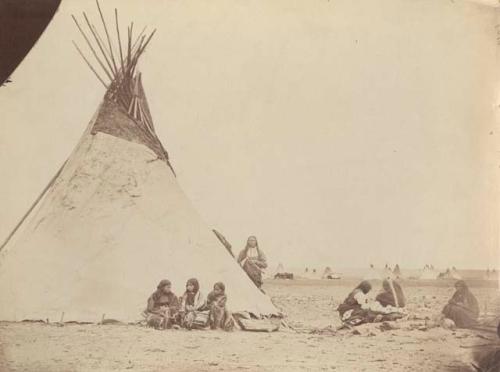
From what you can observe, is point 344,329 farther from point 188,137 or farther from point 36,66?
point 36,66

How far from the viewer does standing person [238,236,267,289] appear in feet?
Answer: 9.01

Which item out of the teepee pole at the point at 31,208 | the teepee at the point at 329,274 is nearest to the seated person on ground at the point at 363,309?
the teepee at the point at 329,274

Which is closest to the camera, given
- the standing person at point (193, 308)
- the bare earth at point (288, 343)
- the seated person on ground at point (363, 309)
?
the bare earth at point (288, 343)

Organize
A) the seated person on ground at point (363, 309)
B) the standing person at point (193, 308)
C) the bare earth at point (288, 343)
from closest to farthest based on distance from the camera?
the bare earth at point (288, 343), the standing person at point (193, 308), the seated person on ground at point (363, 309)

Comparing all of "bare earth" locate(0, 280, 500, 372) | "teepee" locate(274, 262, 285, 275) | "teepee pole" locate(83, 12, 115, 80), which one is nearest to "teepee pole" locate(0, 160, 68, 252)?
"bare earth" locate(0, 280, 500, 372)

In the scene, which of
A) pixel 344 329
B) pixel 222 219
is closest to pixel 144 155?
pixel 222 219

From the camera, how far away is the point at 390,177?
2.85m

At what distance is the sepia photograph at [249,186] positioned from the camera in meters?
2.63

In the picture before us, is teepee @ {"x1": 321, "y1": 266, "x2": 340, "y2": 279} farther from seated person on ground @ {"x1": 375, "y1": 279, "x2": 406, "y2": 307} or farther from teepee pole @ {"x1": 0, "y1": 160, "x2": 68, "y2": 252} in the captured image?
teepee pole @ {"x1": 0, "y1": 160, "x2": 68, "y2": 252}

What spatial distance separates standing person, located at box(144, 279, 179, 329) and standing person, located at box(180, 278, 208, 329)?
4 cm

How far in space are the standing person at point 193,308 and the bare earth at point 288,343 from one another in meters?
0.05

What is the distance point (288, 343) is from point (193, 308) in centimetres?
49

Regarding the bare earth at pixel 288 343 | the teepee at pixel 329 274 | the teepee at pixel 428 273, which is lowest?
the bare earth at pixel 288 343

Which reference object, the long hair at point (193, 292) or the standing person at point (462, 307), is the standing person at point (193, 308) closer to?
the long hair at point (193, 292)
